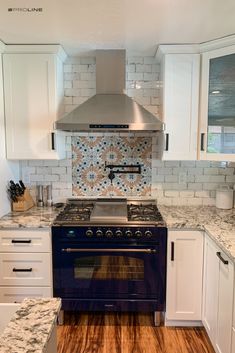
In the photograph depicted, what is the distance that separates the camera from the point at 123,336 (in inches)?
94.7

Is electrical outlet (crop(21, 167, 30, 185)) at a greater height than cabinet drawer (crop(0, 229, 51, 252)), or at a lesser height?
greater

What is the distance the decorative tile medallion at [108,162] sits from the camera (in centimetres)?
303

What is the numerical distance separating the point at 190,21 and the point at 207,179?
154 centimetres

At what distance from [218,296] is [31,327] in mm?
1490

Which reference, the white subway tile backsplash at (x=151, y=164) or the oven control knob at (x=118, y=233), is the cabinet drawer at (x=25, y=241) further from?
the white subway tile backsplash at (x=151, y=164)

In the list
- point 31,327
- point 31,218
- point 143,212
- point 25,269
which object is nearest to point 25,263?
point 25,269

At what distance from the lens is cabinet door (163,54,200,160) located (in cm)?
260

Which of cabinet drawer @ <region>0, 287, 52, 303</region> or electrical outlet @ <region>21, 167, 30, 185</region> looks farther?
electrical outlet @ <region>21, 167, 30, 185</region>

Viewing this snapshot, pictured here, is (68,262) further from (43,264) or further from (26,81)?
(26,81)

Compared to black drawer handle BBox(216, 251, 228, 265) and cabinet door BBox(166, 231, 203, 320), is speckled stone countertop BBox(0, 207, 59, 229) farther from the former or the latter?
black drawer handle BBox(216, 251, 228, 265)

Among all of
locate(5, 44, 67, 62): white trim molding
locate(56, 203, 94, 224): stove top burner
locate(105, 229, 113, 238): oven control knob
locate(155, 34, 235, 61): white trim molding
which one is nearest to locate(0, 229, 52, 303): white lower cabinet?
locate(56, 203, 94, 224): stove top burner

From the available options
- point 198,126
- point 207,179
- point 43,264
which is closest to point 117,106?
point 198,126

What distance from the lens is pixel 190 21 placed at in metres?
2.04

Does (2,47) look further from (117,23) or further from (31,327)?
(31,327)
